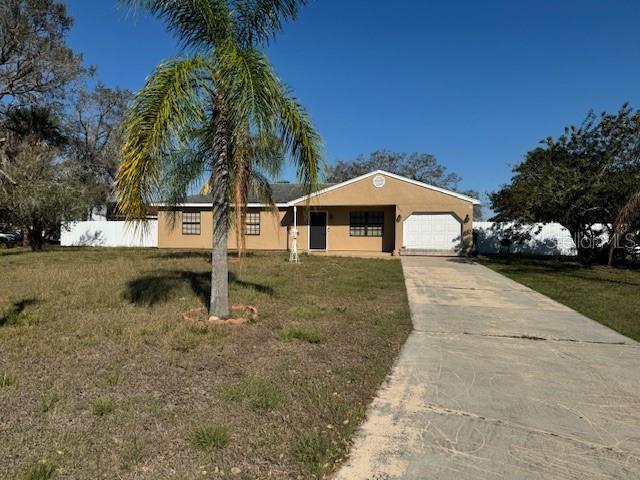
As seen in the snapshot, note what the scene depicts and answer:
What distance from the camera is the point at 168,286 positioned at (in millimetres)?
9812

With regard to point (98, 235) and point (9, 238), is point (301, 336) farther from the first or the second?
point (9, 238)

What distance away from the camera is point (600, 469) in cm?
279

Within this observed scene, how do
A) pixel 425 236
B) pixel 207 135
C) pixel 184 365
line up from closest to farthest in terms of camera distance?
pixel 184 365 < pixel 207 135 < pixel 425 236

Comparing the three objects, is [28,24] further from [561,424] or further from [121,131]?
[561,424]

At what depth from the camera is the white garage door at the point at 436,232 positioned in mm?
21844

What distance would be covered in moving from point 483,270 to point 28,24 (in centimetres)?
2861

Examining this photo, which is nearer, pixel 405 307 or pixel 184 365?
pixel 184 365

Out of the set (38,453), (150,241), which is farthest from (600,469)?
(150,241)

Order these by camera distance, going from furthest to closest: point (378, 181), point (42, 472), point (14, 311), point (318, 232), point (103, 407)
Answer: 1. point (318, 232)
2. point (378, 181)
3. point (14, 311)
4. point (103, 407)
5. point (42, 472)

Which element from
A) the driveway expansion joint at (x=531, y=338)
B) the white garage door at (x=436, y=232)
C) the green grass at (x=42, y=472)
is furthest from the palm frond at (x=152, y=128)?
the white garage door at (x=436, y=232)

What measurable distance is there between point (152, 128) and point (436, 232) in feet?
60.0

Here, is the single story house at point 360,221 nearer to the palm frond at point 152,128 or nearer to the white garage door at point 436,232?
the white garage door at point 436,232

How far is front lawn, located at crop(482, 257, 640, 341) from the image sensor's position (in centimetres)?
762

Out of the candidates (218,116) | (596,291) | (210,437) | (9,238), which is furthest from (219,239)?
(9,238)
